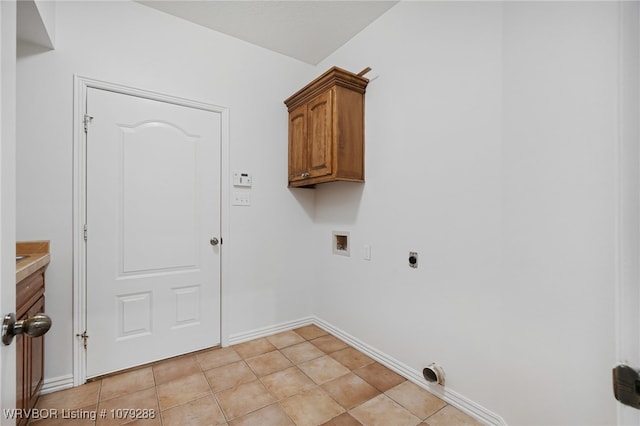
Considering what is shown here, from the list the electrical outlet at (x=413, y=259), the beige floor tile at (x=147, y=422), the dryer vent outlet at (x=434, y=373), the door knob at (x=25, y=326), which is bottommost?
the beige floor tile at (x=147, y=422)

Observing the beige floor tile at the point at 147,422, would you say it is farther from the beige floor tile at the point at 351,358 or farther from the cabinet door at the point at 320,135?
the cabinet door at the point at 320,135

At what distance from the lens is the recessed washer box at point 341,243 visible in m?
2.55

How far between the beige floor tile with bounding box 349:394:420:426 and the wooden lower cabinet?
1.66 metres

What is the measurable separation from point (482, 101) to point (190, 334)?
2632mm

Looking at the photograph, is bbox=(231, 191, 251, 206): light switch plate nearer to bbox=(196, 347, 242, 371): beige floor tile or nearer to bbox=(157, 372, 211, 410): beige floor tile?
bbox=(196, 347, 242, 371): beige floor tile

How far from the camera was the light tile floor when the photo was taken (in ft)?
5.31

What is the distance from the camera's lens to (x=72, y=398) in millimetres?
1788

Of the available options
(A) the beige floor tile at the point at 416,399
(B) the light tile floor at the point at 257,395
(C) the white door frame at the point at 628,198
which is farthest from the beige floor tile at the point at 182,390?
(C) the white door frame at the point at 628,198

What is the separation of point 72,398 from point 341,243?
83.3 inches

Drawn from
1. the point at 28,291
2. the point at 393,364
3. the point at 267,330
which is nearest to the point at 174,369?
the point at 267,330

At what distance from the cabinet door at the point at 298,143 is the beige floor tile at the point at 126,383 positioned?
1877 millimetres

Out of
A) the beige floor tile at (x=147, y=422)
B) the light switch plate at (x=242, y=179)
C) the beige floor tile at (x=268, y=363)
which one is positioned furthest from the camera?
the light switch plate at (x=242, y=179)

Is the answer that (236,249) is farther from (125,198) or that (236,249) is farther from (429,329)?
(429,329)

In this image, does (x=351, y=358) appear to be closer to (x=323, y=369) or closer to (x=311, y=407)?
(x=323, y=369)
